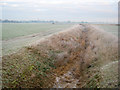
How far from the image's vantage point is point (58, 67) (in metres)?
23.1

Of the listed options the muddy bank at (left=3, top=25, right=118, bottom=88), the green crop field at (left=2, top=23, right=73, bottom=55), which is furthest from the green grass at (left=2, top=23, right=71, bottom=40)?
the muddy bank at (left=3, top=25, right=118, bottom=88)

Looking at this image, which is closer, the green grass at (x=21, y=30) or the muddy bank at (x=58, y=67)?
the muddy bank at (x=58, y=67)

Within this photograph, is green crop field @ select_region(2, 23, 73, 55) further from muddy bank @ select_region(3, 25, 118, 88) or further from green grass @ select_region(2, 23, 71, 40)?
muddy bank @ select_region(3, 25, 118, 88)

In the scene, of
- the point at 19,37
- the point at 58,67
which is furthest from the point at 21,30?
the point at 58,67

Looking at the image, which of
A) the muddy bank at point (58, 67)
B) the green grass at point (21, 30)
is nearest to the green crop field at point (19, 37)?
the green grass at point (21, 30)

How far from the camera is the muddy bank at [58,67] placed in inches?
637

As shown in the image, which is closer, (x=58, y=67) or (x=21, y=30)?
(x=58, y=67)

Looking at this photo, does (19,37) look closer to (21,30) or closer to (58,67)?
(58,67)

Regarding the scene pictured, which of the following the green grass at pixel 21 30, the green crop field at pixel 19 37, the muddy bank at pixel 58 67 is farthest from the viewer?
the green grass at pixel 21 30

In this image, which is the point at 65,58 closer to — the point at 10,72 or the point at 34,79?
the point at 34,79

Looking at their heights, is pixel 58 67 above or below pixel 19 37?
below

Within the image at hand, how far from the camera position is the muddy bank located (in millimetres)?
16188

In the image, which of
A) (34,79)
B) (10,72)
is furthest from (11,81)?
(34,79)

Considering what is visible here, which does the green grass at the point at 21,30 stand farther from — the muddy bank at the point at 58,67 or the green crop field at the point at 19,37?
the muddy bank at the point at 58,67
